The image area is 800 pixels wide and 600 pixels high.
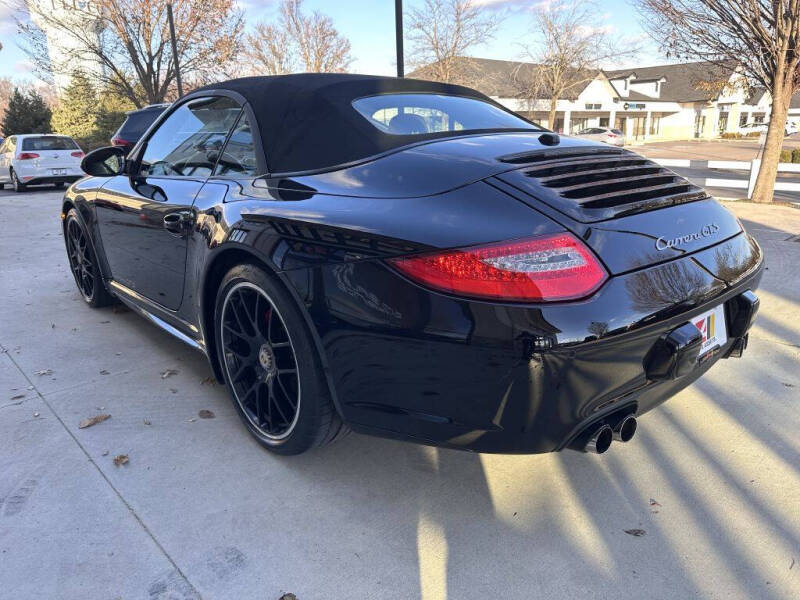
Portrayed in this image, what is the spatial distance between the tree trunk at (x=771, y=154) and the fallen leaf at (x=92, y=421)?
10563mm

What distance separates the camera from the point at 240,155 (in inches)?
102

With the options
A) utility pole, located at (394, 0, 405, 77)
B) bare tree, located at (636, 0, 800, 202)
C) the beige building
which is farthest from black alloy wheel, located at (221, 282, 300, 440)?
the beige building

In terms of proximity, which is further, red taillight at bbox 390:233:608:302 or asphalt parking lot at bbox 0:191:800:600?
asphalt parking lot at bbox 0:191:800:600

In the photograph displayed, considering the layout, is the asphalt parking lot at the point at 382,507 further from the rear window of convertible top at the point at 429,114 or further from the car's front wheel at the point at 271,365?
the rear window of convertible top at the point at 429,114

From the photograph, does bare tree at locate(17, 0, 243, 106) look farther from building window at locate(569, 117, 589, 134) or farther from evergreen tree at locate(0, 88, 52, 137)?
building window at locate(569, 117, 589, 134)

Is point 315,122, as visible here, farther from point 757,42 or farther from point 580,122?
point 580,122

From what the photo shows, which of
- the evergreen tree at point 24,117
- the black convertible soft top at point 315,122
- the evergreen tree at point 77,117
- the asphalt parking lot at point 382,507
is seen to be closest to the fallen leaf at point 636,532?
the asphalt parking lot at point 382,507

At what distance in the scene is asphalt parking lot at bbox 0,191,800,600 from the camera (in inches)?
71.9

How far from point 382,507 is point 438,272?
1.01m

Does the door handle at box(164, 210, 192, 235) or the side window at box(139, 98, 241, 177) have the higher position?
the side window at box(139, 98, 241, 177)

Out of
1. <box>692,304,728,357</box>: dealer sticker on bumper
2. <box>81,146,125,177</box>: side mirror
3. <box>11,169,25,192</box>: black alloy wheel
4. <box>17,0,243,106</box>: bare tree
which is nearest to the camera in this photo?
<box>692,304,728,357</box>: dealer sticker on bumper

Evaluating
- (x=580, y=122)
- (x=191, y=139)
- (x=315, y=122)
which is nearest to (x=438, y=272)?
(x=315, y=122)

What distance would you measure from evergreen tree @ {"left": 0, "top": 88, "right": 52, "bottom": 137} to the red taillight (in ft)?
124

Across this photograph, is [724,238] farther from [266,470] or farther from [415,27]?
[415,27]
